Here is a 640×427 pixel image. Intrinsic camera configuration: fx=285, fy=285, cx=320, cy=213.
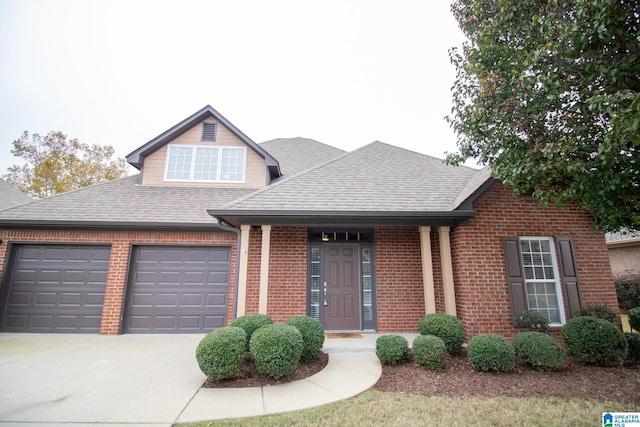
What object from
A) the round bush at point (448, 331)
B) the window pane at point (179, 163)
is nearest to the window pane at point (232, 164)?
the window pane at point (179, 163)

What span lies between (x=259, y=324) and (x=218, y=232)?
3.54 metres

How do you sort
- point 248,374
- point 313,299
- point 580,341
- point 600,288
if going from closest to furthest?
1. point 248,374
2. point 580,341
3. point 600,288
4. point 313,299

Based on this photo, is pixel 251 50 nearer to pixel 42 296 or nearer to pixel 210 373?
pixel 42 296

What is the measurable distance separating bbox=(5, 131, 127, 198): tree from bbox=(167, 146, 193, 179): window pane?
A: 1412 cm

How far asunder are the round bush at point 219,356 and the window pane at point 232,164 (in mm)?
6294

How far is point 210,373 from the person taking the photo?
3980 millimetres

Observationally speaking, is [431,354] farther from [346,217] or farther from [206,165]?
[206,165]

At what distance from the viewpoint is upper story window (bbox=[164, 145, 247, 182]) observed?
31.1 feet

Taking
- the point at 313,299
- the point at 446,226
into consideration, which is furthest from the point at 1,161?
the point at 446,226

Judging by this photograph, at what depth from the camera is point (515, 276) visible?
624cm

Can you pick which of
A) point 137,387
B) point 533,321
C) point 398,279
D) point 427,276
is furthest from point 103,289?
point 533,321

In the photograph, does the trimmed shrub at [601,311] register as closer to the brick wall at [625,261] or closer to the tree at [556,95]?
the tree at [556,95]

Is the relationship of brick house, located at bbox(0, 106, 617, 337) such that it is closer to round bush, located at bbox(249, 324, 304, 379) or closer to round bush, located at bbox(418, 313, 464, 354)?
round bush, located at bbox(418, 313, 464, 354)

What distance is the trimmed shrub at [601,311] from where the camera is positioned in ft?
19.0
